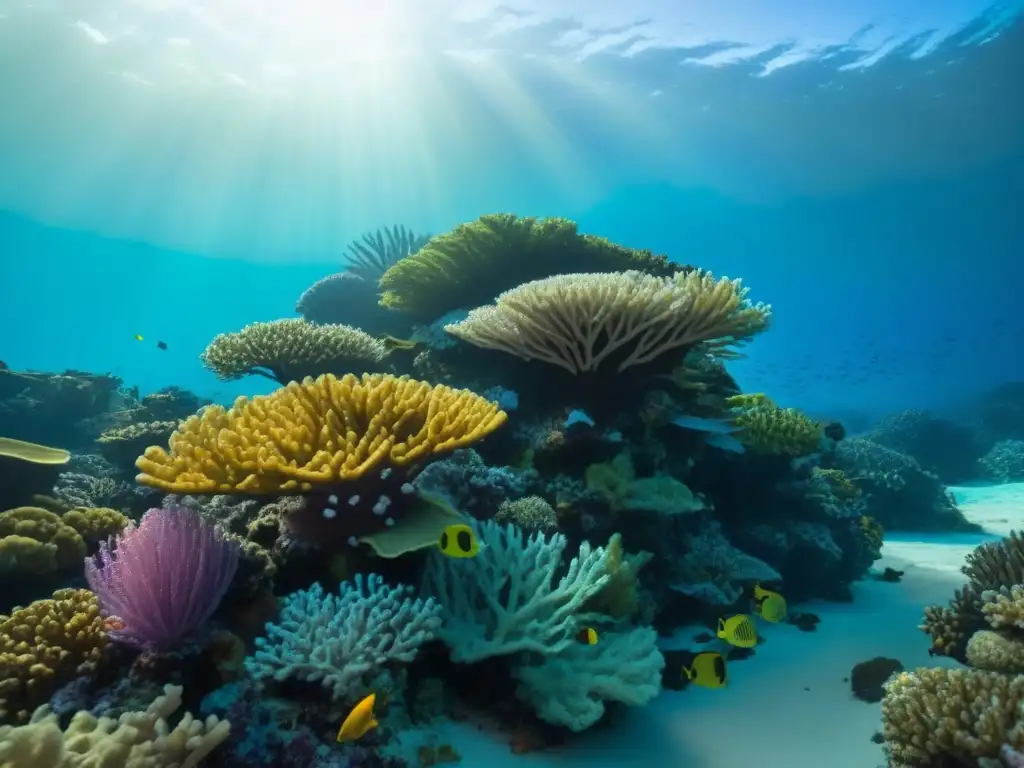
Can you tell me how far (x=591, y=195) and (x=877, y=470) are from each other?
5860 cm

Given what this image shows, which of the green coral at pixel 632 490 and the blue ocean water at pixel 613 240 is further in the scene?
the green coral at pixel 632 490

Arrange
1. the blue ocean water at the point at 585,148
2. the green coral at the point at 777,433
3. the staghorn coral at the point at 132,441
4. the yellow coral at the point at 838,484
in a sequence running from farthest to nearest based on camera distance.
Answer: the blue ocean water at the point at 585,148, the staghorn coral at the point at 132,441, the yellow coral at the point at 838,484, the green coral at the point at 777,433

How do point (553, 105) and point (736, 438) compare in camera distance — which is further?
point (553, 105)

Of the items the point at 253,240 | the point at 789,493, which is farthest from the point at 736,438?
the point at 253,240

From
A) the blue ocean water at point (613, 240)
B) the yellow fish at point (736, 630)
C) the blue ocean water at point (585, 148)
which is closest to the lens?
the blue ocean water at point (613, 240)

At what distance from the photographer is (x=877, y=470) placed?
1185 cm

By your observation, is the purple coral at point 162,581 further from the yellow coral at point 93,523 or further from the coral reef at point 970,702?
the coral reef at point 970,702

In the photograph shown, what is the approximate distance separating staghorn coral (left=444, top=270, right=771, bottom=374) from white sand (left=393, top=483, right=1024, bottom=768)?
272cm

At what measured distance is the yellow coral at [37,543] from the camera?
3.66 meters

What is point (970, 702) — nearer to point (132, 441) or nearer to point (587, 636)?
point (587, 636)

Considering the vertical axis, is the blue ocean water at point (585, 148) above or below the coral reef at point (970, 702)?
above

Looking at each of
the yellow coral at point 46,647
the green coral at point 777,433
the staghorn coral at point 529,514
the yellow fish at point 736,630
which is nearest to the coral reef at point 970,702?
the yellow fish at point 736,630

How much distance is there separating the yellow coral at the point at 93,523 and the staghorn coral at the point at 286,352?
2942mm

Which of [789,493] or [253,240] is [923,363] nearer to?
[789,493]
